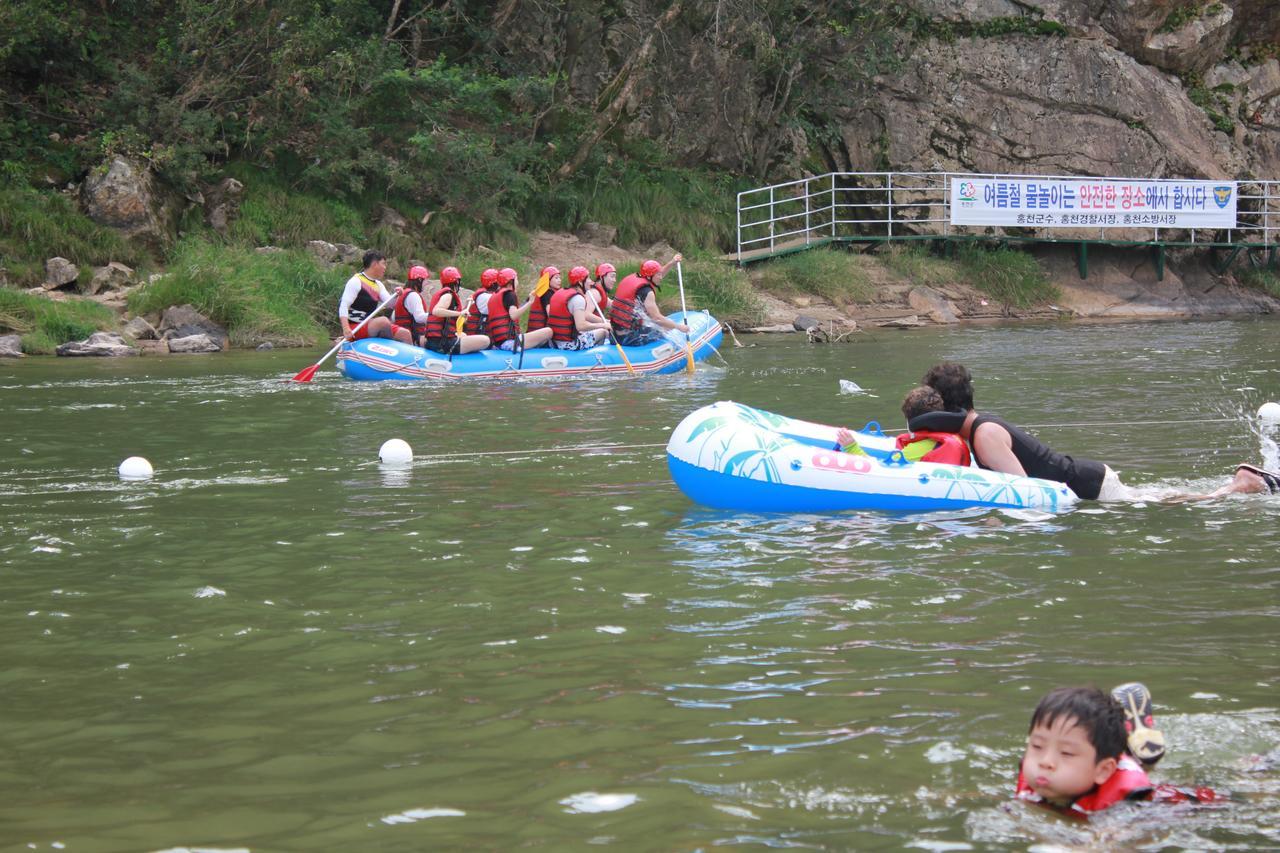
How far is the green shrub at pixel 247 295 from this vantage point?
19656 millimetres

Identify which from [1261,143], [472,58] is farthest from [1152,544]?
[1261,143]

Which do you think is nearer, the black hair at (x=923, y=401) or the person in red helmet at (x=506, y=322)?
the black hair at (x=923, y=401)

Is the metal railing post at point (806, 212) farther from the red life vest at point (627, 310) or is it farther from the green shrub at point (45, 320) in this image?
the green shrub at point (45, 320)

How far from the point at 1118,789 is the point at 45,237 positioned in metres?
19.5

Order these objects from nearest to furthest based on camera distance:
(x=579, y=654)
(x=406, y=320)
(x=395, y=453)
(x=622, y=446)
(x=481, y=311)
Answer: (x=579, y=654) → (x=395, y=453) → (x=622, y=446) → (x=406, y=320) → (x=481, y=311)

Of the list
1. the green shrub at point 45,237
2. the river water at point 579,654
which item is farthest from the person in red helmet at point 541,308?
the green shrub at point 45,237

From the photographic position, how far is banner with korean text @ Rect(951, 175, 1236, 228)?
25.6m

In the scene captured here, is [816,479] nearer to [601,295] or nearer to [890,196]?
[601,295]

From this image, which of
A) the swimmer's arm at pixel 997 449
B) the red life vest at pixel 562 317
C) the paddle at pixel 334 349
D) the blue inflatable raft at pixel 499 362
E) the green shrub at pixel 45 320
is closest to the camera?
the swimmer's arm at pixel 997 449

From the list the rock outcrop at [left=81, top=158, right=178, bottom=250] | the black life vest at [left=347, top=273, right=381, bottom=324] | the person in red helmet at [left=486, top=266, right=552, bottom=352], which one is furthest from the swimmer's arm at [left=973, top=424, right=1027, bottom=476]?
the rock outcrop at [left=81, top=158, right=178, bottom=250]

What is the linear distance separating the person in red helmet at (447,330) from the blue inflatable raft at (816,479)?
26.1ft

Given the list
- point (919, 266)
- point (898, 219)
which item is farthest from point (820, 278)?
point (898, 219)

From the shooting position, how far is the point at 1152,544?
268 inches

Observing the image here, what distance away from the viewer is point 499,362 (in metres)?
15.5
